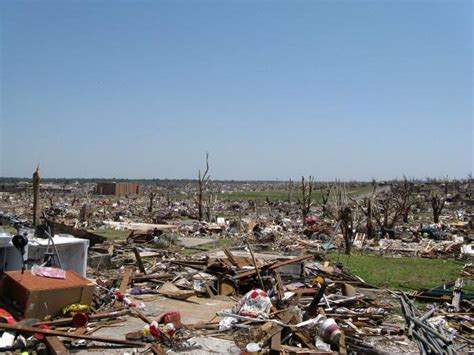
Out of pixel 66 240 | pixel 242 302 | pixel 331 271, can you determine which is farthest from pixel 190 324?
pixel 331 271

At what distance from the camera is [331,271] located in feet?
37.4

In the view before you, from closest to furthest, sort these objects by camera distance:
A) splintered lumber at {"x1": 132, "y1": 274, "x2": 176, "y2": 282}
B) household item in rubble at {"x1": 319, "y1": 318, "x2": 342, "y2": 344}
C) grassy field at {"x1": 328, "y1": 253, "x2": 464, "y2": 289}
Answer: household item in rubble at {"x1": 319, "y1": 318, "x2": 342, "y2": 344} → splintered lumber at {"x1": 132, "y1": 274, "x2": 176, "y2": 282} → grassy field at {"x1": 328, "y1": 253, "x2": 464, "y2": 289}

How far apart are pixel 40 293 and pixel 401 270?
34.9 ft

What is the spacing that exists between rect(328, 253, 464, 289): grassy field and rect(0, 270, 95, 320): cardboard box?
7.43 metres

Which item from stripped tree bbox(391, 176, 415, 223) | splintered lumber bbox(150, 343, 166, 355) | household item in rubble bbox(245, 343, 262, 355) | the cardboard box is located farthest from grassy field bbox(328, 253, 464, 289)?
stripped tree bbox(391, 176, 415, 223)

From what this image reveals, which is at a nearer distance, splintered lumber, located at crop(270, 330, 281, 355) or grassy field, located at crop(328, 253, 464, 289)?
splintered lumber, located at crop(270, 330, 281, 355)

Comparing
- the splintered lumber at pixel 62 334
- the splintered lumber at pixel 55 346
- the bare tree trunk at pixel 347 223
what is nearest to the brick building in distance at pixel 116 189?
the bare tree trunk at pixel 347 223

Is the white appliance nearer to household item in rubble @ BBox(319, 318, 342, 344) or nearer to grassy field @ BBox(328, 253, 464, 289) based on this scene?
household item in rubble @ BBox(319, 318, 342, 344)

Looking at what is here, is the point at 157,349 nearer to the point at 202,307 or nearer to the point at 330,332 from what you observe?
the point at 330,332

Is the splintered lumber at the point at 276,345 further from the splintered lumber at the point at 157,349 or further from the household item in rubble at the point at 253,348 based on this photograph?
the splintered lumber at the point at 157,349

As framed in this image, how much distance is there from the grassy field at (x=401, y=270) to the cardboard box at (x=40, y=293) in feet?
24.4

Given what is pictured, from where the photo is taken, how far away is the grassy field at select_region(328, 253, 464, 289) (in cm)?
1213

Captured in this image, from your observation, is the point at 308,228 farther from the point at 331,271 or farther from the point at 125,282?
the point at 125,282

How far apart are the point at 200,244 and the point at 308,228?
20.3 feet
